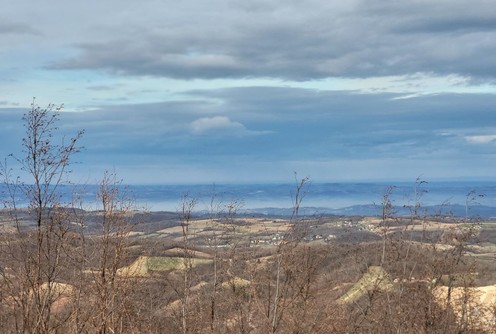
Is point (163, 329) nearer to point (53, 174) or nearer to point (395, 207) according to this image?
point (395, 207)

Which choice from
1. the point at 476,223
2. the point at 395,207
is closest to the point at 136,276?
the point at 395,207

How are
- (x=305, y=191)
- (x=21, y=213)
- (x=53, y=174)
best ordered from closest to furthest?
(x=53, y=174)
(x=21, y=213)
(x=305, y=191)

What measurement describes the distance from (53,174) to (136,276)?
7744 millimetres

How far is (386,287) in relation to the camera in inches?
1166

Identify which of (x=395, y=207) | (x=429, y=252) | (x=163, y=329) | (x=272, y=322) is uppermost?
(x=395, y=207)

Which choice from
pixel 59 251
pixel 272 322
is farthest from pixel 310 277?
pixel 59 251

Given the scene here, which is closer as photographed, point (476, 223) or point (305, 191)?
point (305, 191)

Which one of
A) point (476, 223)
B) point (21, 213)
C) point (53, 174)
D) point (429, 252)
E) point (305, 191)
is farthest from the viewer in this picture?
point (429, 252)

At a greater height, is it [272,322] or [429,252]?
[429,252]

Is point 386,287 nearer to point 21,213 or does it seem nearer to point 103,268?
point 103,268

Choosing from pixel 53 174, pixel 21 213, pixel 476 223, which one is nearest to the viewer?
pixel 53 174

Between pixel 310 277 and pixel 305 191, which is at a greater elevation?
pixel 305 191

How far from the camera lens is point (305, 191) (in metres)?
23.7

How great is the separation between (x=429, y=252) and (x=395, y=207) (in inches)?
101
